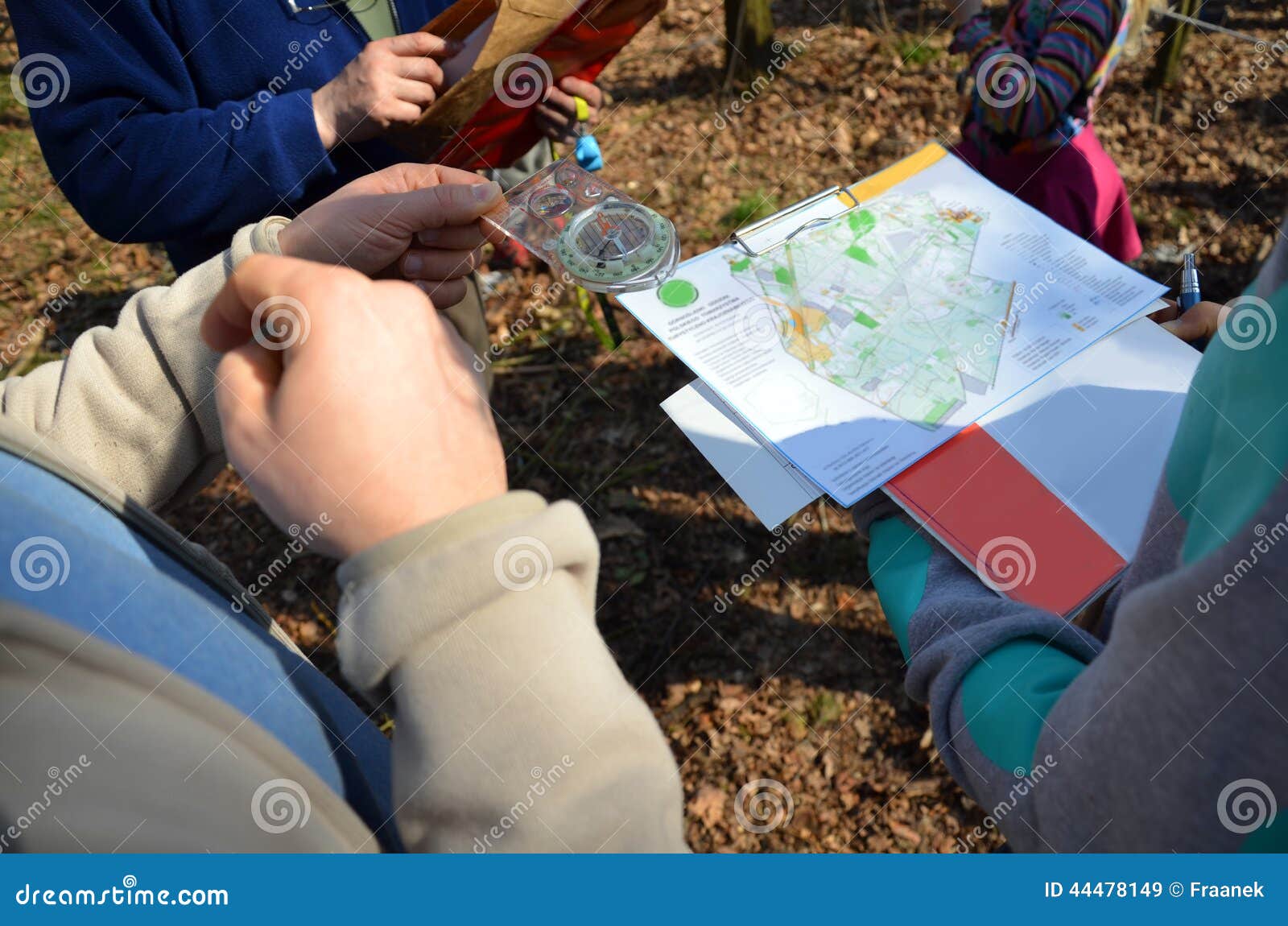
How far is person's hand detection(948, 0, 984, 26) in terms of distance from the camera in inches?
132

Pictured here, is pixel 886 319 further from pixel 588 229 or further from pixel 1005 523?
pixel 588 229

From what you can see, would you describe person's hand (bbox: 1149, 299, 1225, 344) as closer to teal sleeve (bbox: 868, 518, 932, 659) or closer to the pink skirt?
teal sleeve (bbox: 868, 518, 932, 659)

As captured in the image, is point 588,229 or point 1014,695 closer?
point 1014,695

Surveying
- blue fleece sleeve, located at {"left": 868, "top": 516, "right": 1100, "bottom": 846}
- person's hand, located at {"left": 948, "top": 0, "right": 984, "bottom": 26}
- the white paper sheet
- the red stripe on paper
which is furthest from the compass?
person's hand, located at {"left": 948, "top": 0, "right": 984, "bottom": 26}

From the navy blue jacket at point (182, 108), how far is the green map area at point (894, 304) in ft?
4.01

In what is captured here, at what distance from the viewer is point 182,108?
1.96m

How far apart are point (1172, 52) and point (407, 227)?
424cm

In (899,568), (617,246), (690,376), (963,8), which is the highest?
(617,246)

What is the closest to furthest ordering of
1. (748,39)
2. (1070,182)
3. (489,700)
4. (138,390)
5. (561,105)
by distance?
1. (489,700)
2. (138,390)
3. (561,105)
4. (1070,182)
5. (748,39)

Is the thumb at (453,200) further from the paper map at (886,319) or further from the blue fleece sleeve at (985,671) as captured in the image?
the blue fleece sleeve at (985,671)

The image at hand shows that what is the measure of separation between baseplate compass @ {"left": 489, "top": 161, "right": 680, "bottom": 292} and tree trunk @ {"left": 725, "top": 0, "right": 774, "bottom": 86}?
2930 millimetres

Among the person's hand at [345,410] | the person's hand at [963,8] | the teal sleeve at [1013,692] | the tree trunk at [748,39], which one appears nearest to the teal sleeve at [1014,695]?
the teal sleeve at [1013,692]

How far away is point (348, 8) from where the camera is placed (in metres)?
2.05

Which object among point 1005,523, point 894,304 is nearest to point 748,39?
point 894,304
